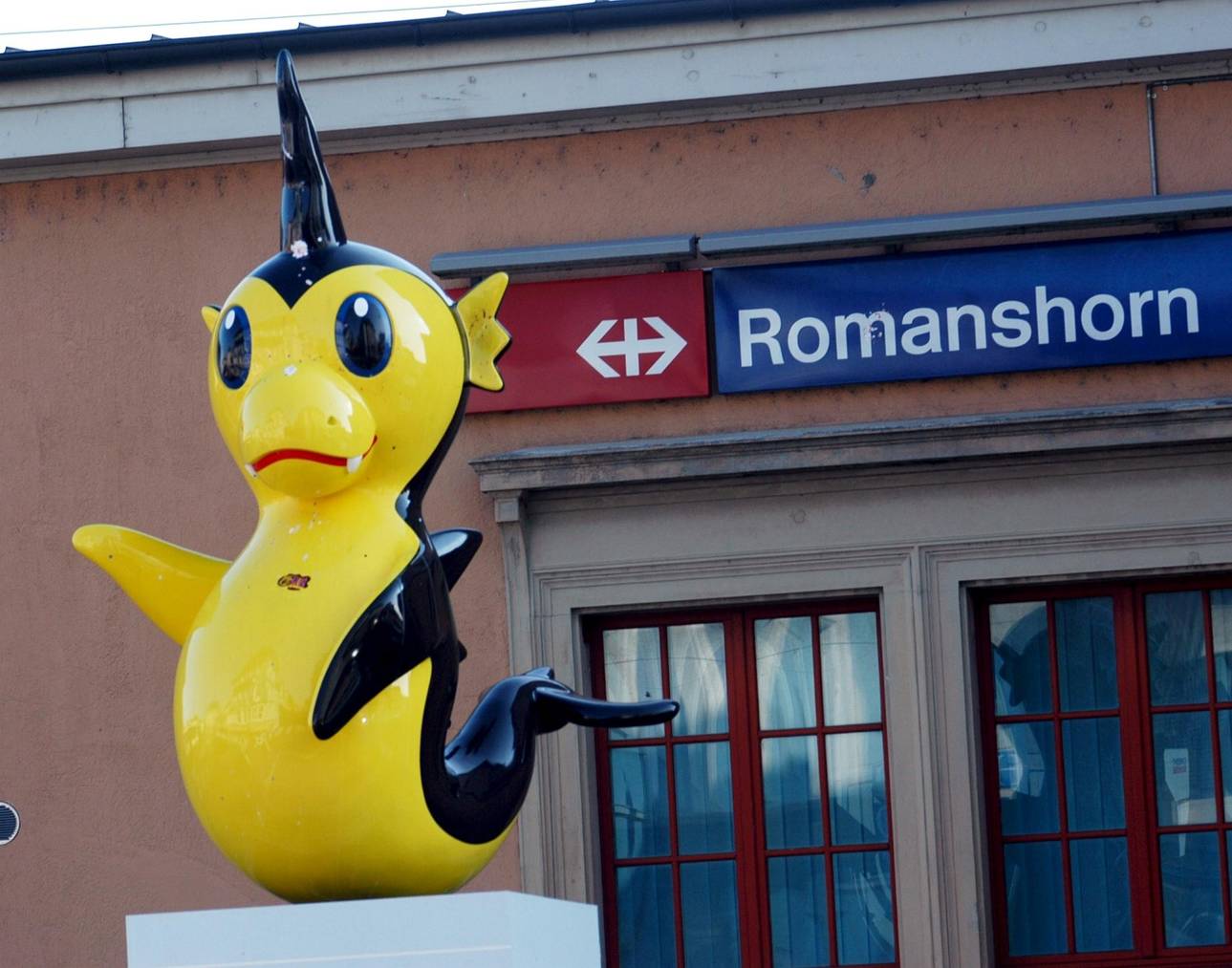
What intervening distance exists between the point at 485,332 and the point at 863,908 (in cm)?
436

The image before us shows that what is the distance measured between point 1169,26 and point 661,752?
3.45m

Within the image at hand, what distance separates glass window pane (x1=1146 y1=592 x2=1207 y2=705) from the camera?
8242mm

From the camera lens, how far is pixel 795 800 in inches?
329

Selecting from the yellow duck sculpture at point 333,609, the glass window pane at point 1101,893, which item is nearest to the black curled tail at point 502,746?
the yellow duck sculpture at point 333,609

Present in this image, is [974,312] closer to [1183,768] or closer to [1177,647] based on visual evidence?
[1177,647]

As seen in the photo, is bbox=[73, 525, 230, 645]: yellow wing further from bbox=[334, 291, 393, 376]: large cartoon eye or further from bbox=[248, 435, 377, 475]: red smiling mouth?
bbox=[334, 291, 393, 376]: large cartoon eye

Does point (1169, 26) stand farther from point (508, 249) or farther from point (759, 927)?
point (759, 927)

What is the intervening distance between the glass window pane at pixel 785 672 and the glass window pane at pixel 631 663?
417 millimetres

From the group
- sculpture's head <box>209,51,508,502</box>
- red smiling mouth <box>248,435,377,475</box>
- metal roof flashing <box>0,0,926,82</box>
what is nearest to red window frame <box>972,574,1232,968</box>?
Answer: metal roof flashing <box>0,0,926,82</box>

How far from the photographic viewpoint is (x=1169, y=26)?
8.16 m

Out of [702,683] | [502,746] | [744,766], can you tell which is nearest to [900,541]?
[702,683]

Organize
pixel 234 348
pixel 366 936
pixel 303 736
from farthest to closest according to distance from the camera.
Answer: pixel 234 348 < pixel 303 736 < pixel 366 936

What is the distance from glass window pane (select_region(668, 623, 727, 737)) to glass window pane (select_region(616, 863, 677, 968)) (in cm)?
58

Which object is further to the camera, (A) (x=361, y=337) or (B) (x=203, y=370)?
(B) (x=203, y=370)
